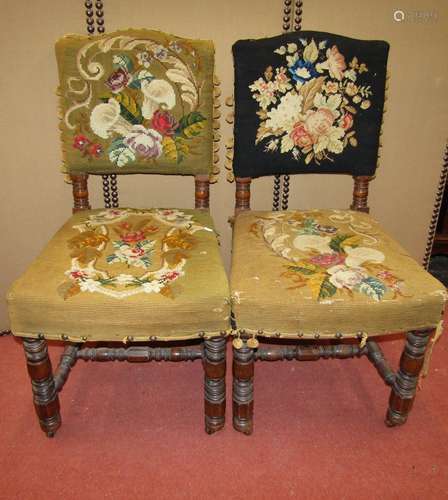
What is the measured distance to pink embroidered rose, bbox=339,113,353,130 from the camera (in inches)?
58.9

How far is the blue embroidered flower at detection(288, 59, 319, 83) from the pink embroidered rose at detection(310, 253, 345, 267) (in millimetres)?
592

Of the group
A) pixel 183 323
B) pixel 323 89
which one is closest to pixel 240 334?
pixel 183 323

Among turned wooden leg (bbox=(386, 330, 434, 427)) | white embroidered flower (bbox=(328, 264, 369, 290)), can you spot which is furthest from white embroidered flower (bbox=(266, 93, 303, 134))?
turned wooden leg (bbox=(386, 330, 434, 427))

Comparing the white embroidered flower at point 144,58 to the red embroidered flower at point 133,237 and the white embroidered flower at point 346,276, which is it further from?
the white embroidered flower at point 346,276

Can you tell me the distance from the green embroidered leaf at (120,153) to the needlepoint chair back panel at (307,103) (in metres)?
0.35

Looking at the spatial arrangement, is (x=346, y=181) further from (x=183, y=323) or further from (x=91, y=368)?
(x=91, y=368)

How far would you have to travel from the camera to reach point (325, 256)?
125cm

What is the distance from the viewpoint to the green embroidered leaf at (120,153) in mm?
1473

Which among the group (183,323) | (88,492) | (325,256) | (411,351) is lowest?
(88,492)

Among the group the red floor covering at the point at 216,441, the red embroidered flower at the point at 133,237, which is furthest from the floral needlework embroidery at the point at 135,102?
the red floor covering at the point at 216,441

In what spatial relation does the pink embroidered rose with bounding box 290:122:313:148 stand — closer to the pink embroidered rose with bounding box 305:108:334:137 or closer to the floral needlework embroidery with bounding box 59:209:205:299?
the pink embroidered rose with bounding box 305:108:334:137

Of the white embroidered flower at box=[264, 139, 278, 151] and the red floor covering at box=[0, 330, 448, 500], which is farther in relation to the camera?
the white embroidered flower at box=[264, 139, 278, 151]

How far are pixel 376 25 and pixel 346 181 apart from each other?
55 centimetres

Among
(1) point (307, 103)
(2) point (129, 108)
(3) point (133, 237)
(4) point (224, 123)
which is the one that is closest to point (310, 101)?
(1) point (307, 103)
